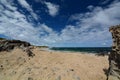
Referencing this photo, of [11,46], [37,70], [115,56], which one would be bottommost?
[37,70]

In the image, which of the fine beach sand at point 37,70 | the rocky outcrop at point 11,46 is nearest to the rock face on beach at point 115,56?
the fine beach sand at point 37,70

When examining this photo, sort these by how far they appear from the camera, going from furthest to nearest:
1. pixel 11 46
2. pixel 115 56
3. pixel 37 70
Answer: pixel 11 46 → pixel 37 70 → pixel 115 56

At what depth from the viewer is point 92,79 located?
33.3ft

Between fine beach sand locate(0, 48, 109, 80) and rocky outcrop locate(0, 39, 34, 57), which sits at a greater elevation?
rocky outcrop locate(0, 39, 34, 57)

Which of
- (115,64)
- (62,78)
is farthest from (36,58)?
(115,64)

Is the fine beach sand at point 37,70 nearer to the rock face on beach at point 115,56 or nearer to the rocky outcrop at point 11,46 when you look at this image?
the rocky outcrop at point 11,46

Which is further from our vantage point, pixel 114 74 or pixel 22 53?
pixel 22 53

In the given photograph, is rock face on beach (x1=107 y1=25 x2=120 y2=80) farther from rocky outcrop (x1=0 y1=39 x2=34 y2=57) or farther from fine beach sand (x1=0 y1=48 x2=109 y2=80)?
rocky outcrop (x1=0 y1=39 x2=34 y2=57)

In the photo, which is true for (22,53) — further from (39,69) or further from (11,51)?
(39,69)

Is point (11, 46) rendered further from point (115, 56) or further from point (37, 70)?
point (115, 56)

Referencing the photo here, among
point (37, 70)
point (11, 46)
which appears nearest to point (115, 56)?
point (37, 70)

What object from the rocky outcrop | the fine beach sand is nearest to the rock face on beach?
the fine beach sand

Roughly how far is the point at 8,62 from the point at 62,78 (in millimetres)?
5598

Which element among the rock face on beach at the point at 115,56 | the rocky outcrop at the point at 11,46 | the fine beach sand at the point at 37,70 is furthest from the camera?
the rocky outcrop at the point at 11,46
